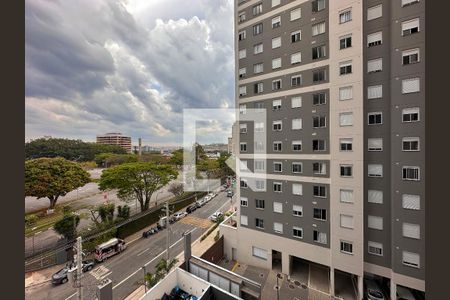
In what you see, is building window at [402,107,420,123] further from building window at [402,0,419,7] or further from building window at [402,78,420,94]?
building window at [402,0,419,7]

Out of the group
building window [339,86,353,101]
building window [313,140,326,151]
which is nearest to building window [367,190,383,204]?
building window [313,140,326,151]

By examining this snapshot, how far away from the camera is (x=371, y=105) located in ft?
41.5

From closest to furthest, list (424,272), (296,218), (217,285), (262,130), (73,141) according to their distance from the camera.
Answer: (424,272) < (217,285) < (296,218) < (262,130) < (73,141)

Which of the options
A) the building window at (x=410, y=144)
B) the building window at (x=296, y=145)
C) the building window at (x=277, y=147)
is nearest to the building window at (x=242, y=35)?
the building window at (x=277, y=147)

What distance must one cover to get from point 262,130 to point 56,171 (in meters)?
26.7

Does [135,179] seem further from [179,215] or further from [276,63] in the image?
[276,63]

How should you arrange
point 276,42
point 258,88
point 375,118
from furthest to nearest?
point 258,88 < point 276,42 < point 375,118

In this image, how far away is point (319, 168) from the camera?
557 inches

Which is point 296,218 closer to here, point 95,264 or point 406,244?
point 406,244

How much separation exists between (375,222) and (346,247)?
2.62m

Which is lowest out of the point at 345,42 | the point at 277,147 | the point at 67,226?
the point at 67,226

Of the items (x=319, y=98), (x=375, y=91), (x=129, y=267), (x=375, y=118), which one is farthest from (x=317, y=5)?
(x=129, y=267)

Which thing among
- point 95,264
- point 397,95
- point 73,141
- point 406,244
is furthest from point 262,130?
point 73,141

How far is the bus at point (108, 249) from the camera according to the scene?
17431 mm
